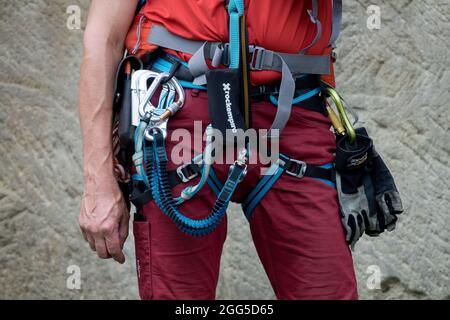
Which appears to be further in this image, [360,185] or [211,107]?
[360,185]

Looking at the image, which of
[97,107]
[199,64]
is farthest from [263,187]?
[97,107]

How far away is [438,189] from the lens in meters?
3.61

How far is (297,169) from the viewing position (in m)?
2.13

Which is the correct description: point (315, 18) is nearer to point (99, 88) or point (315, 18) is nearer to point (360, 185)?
point (360, 185)

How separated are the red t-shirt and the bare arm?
0.10m

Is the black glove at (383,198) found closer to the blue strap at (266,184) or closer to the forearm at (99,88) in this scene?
the blue strap at (266,184)

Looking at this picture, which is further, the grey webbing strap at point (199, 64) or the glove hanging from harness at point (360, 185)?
the glove hanging from harness at point (360, 185)

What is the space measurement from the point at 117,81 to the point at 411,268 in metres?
1.97

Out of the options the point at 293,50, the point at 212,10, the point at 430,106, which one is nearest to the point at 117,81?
the point at 212,10

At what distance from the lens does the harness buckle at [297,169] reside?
2125 mm

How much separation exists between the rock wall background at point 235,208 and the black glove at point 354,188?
4.66ft

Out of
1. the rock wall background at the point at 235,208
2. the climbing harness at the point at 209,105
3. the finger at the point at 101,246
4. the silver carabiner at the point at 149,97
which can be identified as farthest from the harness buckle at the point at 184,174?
the rock wall background at the point at 235,208

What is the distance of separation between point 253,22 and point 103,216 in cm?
61

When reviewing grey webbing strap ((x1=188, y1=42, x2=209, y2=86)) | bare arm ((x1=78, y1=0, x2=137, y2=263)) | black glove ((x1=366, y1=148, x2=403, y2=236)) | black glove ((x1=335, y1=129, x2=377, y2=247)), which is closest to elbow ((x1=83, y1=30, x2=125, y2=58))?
bare arm ((x1=78, y1=0, x2=137, y2=263))
